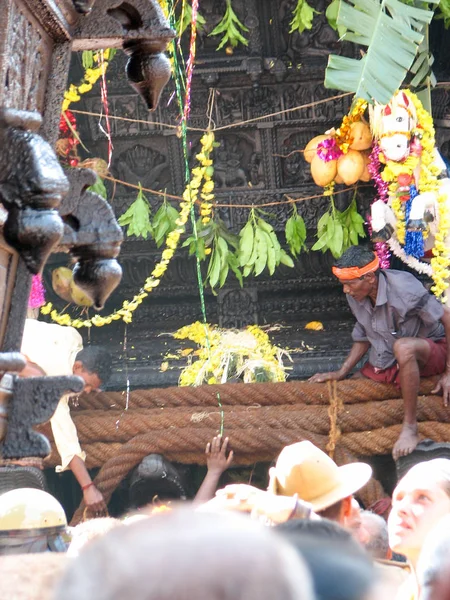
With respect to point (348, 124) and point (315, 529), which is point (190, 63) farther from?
point (315, 529)

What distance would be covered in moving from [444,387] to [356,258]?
85cm

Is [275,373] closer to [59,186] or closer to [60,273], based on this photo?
[60,273]

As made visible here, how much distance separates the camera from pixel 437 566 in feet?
5.15

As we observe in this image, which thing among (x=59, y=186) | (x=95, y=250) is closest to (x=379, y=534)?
(x=95, y=250)

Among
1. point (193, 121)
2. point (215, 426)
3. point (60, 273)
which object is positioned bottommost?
point (215, 426)

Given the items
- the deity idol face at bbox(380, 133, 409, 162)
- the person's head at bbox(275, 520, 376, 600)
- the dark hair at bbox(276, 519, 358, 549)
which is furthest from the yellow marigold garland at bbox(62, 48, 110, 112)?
the person's head at bbox(275, 520, 376, 600)

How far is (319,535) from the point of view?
1.58m

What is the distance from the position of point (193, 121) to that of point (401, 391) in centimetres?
230

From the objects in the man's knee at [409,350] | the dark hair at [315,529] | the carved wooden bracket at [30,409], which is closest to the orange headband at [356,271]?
the man's knee at [409,350]

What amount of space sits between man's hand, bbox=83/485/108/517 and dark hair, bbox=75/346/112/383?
655 millimetres

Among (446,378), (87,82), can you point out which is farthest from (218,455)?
(87,82)

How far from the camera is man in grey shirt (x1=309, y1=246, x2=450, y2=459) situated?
575 cm

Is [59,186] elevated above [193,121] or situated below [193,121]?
below

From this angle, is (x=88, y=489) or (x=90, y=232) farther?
(x=88, y=489)
